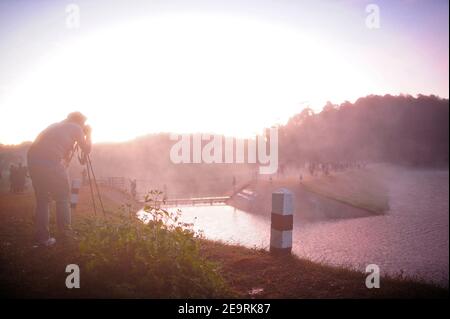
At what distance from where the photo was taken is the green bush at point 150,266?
3369mm

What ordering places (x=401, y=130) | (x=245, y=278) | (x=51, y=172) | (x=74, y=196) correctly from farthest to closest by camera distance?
(x=401, y=130) → (x=74, y=196) → (x=51, y=172) → (x=245, y=278)

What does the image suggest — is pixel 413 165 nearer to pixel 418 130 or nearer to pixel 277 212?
pixel 418 130

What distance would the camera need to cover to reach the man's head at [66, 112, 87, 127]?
20.0ft

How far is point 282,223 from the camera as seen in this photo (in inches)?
220

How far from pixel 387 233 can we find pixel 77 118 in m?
32.3

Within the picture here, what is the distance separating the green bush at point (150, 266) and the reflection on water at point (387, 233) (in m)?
12.7

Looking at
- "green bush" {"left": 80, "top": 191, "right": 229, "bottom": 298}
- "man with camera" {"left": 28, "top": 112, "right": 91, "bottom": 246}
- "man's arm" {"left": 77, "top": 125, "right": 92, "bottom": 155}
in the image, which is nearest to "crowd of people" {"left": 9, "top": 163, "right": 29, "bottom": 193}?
"man's arm" {"left": 77, "top": 125, "right": 92, "bottom": 155}

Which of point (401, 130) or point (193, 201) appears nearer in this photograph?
point (401, 130)

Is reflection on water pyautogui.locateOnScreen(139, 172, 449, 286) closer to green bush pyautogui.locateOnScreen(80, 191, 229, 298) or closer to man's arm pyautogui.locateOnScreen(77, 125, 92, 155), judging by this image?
man's arm pyautogui.locateOnScreen(77, 125, 92, 155)

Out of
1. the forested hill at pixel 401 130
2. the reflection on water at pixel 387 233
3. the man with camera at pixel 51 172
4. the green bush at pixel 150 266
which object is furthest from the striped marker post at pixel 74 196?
the forested hill at pixel 401 130

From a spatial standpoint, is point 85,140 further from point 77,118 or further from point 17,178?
point 17,178

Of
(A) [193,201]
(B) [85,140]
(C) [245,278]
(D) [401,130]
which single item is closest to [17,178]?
(B) [85,140]

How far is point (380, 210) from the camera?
127 ft

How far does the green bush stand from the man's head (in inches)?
114
